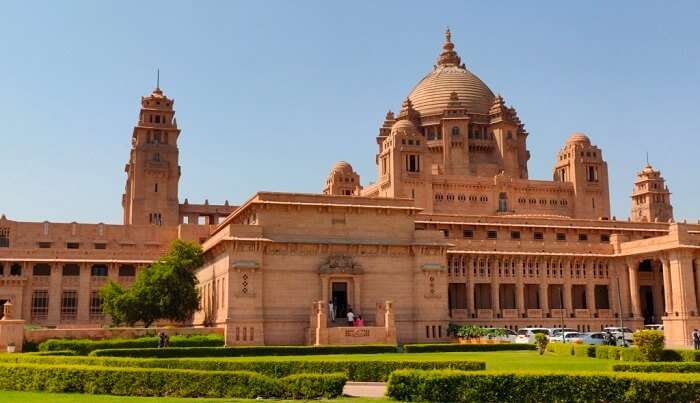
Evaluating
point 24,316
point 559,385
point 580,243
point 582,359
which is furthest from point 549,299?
point 559,385

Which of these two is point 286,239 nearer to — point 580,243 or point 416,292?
point 416,292

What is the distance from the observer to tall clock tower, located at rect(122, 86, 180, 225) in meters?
83.8

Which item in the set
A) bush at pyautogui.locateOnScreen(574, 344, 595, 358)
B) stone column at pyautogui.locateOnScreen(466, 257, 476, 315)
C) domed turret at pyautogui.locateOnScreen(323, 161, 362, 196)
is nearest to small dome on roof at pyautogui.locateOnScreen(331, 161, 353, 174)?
domed turret at pyautogui.locateOnScreen(323, 161, 362, 196)

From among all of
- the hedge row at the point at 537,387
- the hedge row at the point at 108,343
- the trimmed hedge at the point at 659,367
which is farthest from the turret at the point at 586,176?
the hedge row at the point at 537,387

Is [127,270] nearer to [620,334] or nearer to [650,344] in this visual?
[620,334]

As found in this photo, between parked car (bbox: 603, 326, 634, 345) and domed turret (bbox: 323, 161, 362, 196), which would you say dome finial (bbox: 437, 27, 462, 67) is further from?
parked car (bbox: 603, 326, 634, 345)

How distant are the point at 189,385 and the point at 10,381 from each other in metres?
6.66

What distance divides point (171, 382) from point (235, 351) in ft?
53.0

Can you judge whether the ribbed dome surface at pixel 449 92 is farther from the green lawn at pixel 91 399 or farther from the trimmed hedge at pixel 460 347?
the green lawn at pixel 91 399

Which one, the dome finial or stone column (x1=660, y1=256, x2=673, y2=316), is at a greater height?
the dome finial

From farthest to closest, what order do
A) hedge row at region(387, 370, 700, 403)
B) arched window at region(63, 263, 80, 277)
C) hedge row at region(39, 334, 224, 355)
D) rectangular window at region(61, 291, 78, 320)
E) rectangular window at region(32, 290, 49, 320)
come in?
arched window at region(63, 263, 80, 277) → rectangular window at region(61, 291, 78, 320) → rectangular window at region(32, 290, 49, 320) → hedge row at region(39, 334, 224, 355) → hedge row at region(387, 370, 700, 403)

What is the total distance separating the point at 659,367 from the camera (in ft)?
87.0

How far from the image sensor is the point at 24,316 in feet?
211

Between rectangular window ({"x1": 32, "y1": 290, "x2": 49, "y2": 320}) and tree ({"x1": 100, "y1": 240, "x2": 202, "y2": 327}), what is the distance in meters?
11.0
